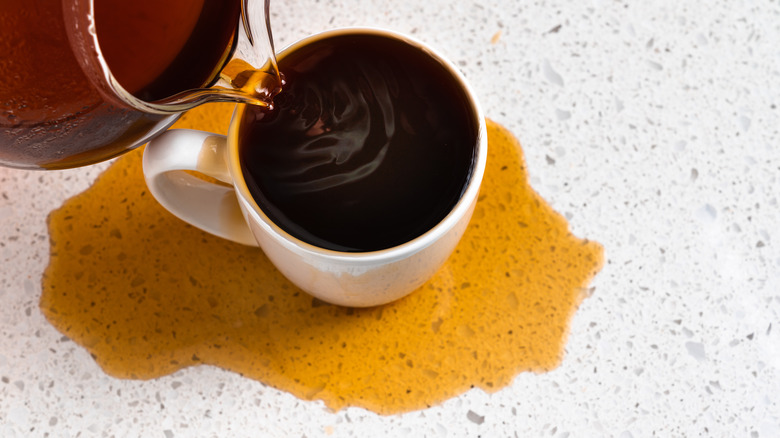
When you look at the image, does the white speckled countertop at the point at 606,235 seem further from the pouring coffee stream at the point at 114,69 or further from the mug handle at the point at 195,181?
the pouring coffee stream at the point at 114,69

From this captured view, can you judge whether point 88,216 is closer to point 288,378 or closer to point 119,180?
point 119,180

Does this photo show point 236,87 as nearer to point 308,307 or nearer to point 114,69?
point 114,69

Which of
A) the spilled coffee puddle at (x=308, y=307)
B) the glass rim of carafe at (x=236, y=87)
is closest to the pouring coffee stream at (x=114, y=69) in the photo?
the glass rim of carafe at (x=236, y=87)

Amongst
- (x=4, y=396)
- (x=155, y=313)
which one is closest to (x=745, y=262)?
(x=155, y=313)

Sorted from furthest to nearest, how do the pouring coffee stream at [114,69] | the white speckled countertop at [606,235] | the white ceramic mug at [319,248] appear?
the white speckled countertop at [606,235], the white ceramic mug at [319,248], the pouring coffee stream at [114,69]

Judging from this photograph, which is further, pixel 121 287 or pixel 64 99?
pixel 121 287

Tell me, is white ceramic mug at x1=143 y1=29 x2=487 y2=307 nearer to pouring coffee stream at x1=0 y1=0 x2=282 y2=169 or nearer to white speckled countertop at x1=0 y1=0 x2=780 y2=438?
pouring coffee stream at x1=0 y1=0 x2=282 y2=169

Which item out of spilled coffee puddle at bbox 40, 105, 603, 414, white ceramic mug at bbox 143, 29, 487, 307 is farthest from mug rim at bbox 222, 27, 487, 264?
spilled coffee puddle at bbox 40, 105, 603, 414
